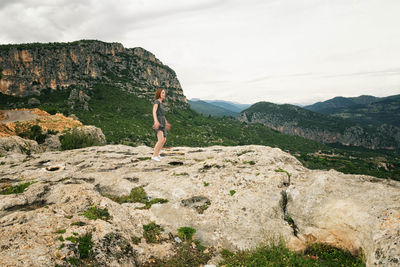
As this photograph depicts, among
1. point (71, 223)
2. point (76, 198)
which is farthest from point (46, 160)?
point (71, 223)

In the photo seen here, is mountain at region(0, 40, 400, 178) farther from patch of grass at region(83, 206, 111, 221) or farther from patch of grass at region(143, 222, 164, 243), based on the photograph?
patch of grass at region(143, 222, 164, 243)

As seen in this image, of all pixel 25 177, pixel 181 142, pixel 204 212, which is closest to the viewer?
pixel 204 212

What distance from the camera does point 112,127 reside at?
96.0m

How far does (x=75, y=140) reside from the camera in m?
27.9

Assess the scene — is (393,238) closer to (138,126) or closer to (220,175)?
(220,175)

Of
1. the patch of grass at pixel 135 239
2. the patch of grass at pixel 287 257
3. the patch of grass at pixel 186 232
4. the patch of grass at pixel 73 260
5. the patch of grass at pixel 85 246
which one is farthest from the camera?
the patch of grass at pixel 186 232

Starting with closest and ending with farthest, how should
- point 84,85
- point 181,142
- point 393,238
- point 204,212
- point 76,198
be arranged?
point 393,238 < point 76,198 < point 204,212 < point 181,142 < point 84,85

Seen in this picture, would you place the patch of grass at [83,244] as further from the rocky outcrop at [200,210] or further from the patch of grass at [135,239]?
the patch of grass at [135,239]

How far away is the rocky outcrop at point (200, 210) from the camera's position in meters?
5.45

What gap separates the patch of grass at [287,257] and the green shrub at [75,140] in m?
27.6

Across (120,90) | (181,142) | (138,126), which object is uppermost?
(120,90)

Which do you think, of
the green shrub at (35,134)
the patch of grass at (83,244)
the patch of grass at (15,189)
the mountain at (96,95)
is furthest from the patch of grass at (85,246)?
the mountain at (96,95)

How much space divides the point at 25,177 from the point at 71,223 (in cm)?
811

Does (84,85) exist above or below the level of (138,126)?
above
